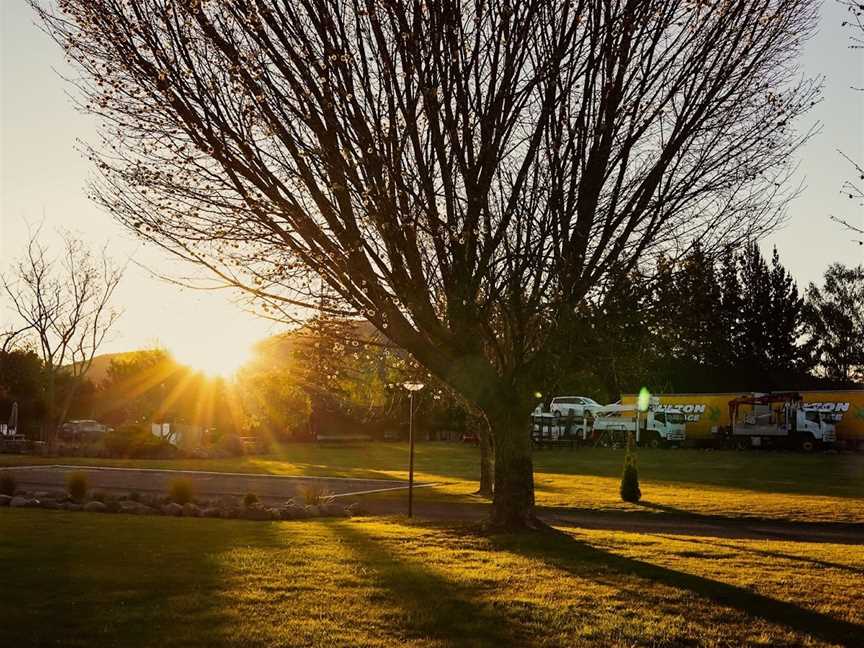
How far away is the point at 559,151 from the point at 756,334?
67658mm

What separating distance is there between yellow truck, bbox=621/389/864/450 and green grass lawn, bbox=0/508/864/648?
126 ft

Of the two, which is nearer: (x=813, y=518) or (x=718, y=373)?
(x=813, y=518)

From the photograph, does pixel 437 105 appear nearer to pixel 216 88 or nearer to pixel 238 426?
pixel 216 88

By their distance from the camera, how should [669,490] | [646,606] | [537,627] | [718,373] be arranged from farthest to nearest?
[718,373] < [669,490] < [646,606] < [537,627]

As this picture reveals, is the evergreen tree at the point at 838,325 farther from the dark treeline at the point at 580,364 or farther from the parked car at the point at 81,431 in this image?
the parked car at the point at 81,431

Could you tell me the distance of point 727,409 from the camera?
52062 mm

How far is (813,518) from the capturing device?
20562mm

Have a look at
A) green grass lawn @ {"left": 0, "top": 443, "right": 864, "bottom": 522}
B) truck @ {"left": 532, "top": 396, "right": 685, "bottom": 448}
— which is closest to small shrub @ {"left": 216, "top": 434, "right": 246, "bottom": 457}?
green grass lawn @ {"left": 0, "top": 443, "right": 864, "bottom": 522}

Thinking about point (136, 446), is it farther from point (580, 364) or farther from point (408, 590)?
point (408, 590)

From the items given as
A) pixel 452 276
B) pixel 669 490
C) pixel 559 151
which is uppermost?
pixel 559 151

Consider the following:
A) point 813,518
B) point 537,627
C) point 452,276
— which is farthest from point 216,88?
point 813,518

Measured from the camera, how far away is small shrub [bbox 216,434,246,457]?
45494 millimetres

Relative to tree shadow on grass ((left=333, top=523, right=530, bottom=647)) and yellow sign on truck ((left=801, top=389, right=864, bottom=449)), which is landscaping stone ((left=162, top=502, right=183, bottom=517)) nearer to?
tree shadow on grass ((left=333, top=523, right=530, bottom=647))

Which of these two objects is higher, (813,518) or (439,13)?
(439,13)
